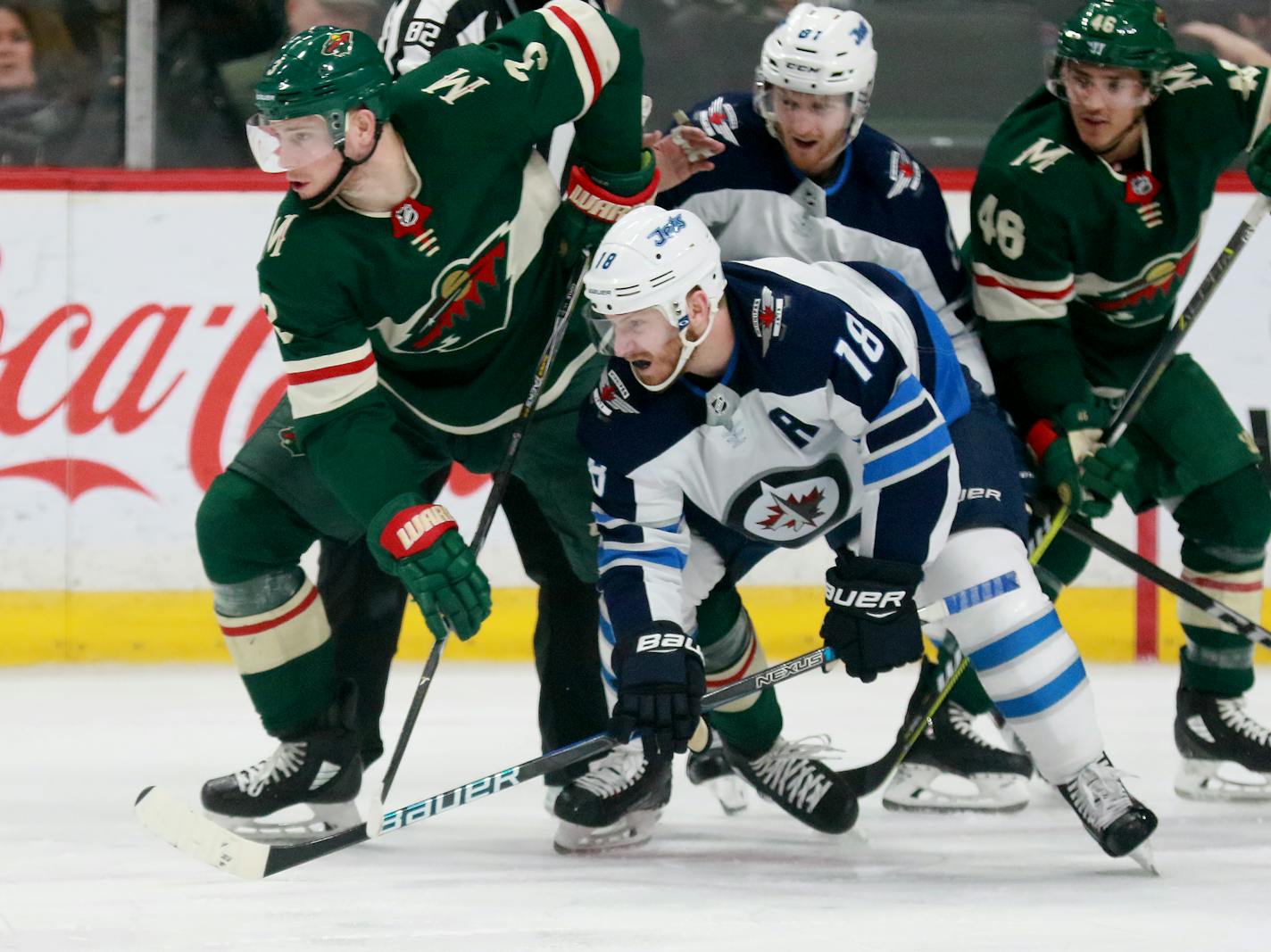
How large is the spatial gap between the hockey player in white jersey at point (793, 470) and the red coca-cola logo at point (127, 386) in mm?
1652

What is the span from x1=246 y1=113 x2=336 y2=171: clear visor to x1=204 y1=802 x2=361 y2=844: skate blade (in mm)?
1068

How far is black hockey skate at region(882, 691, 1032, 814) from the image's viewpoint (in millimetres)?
3430

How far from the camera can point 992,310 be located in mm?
3336

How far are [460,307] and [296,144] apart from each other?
375 millimetres

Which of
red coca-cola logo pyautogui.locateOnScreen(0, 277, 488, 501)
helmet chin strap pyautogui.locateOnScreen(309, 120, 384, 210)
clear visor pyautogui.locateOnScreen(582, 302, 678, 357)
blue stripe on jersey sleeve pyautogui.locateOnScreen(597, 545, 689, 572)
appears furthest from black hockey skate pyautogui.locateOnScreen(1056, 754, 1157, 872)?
red coca-cola logo pyautogui.locateOnScreen(0, 277, 488, 501)

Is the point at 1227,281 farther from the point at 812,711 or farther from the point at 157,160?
the point at 157,160

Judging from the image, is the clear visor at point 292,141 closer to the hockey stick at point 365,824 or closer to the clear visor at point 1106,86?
the hockey stick at point 365,824

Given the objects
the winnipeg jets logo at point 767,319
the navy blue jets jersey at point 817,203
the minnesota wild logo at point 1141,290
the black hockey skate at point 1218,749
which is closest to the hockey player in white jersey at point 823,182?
the navy blue jets jersey at point 817,203

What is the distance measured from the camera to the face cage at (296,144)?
9.24ft

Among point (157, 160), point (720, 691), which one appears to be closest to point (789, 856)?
point (720, 691)

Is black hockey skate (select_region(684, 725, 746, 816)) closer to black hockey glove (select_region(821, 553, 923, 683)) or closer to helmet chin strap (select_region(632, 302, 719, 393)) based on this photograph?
black hockey glove (select_region(821, 553, 923, 683))

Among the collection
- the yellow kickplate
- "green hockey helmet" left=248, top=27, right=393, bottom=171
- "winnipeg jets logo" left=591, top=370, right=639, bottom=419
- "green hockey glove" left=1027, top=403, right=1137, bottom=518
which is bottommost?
the yellow kickplate

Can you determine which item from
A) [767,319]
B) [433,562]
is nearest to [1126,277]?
[767,319]

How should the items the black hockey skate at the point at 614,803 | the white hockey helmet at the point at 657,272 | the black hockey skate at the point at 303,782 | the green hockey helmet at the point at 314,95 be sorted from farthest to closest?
the black hockey skate at the point at 303,782 < the black hockey skate at the point at 614,803 < the green hockey helmet at the point at 314,95 < the white hockey helmet at the point at 657,272
